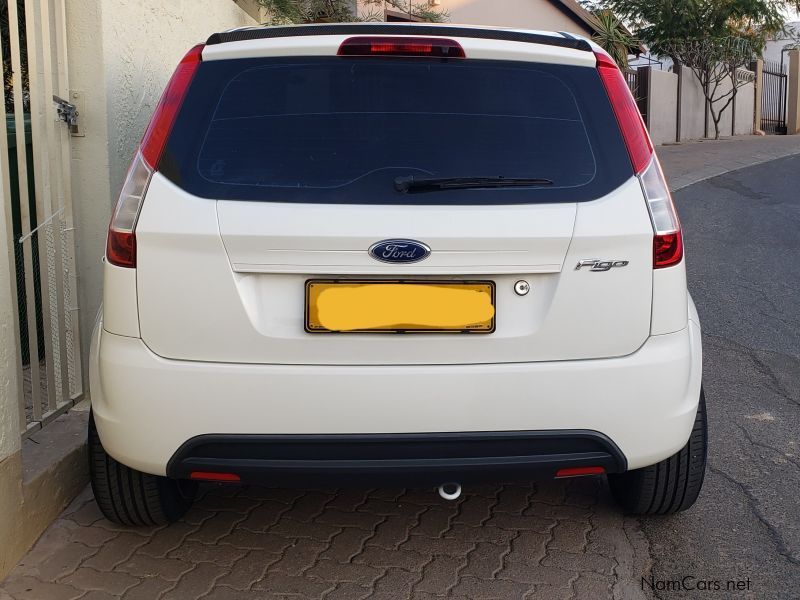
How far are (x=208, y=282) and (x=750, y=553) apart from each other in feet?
6.66

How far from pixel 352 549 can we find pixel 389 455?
728 mm

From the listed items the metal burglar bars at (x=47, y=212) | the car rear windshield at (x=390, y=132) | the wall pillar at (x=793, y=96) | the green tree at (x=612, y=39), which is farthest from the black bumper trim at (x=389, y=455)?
the wall pillar at (x=793, y=96)

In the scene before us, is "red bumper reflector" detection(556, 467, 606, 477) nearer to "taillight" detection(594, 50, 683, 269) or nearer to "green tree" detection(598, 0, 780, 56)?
"taillight" detection(594, 50, 683, 269)

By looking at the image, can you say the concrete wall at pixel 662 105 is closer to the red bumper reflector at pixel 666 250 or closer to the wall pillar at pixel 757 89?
the wall pillar at pixel 757 89

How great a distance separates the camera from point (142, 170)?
9.30 feet

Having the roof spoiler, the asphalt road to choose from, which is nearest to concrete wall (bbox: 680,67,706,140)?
the asphalt road

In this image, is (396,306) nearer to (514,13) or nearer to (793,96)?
(514,13)

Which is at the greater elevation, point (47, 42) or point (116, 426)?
point (47, 42)

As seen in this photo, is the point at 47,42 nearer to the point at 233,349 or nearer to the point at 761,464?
the point at 233,349

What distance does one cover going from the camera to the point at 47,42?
4.00 metres

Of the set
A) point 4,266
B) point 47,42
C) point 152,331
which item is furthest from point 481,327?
point 47,42

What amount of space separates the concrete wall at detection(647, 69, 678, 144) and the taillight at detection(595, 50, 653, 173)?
17051 mm

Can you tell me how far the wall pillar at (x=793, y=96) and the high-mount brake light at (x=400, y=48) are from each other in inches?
993

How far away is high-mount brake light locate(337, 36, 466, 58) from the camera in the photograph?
2.85 meters
